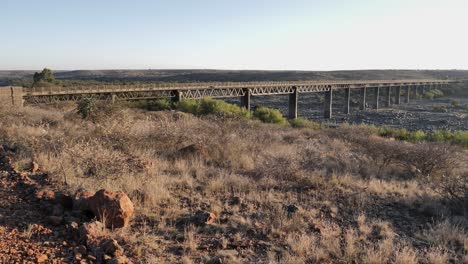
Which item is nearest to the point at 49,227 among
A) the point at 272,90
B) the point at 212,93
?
the point at 212,93

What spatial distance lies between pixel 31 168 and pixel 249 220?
4.87 meters

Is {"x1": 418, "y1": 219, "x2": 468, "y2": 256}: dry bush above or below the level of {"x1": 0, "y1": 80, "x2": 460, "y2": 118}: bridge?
below

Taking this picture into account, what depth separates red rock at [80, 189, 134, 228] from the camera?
565 cm

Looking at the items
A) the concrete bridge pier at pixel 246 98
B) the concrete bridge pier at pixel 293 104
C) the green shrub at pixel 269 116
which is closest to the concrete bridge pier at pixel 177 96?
the green shrub at pixel 269 116

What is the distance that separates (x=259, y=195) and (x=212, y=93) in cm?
4237

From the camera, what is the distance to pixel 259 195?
7.77 m

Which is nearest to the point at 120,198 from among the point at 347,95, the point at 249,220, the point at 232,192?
the point at 249,220

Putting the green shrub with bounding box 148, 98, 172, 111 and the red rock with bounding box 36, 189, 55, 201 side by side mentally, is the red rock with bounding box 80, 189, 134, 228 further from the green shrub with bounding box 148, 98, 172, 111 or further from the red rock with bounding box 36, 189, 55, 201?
the green shrub with bounding box 148, 98, 172, 111

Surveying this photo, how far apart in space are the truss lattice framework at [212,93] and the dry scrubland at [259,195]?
32.7 metres

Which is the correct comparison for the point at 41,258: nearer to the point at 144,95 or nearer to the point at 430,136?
the point at 430,136

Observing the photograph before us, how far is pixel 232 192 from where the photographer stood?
7.98 metres

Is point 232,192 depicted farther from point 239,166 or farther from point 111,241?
point 111,241

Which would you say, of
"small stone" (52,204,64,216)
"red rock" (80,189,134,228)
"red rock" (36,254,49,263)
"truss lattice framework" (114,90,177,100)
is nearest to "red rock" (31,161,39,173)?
"small stone" (52,204,64,216)

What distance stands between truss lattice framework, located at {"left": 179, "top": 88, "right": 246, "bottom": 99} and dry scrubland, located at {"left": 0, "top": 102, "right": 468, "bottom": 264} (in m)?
32.7
